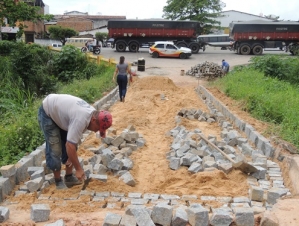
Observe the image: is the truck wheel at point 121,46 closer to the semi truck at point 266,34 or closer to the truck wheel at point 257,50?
the semi truck at point 266,34

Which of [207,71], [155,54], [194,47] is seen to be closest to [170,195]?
[207,71]

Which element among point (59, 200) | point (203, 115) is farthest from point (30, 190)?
point (203, 115)

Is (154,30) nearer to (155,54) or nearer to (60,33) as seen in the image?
(155,54)

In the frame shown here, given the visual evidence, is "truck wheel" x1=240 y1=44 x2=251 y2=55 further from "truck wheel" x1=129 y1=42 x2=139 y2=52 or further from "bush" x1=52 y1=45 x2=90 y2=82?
"bush" x1=52 y1=45 x2=90 y2=82

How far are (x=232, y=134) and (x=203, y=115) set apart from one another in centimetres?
210

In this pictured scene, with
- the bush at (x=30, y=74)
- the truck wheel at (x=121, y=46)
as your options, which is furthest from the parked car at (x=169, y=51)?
the bush at (x=30, y=74)

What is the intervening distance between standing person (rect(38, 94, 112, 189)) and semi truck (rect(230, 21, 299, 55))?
25622 mm

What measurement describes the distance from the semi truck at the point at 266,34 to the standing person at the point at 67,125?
1009 inches

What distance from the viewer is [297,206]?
142 inches

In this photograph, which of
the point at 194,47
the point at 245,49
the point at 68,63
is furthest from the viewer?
the point at 194,47

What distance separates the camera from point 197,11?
131 feet

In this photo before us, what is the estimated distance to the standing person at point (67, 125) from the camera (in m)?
3.63

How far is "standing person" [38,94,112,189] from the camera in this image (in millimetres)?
3631

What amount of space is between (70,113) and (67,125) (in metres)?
0.23
